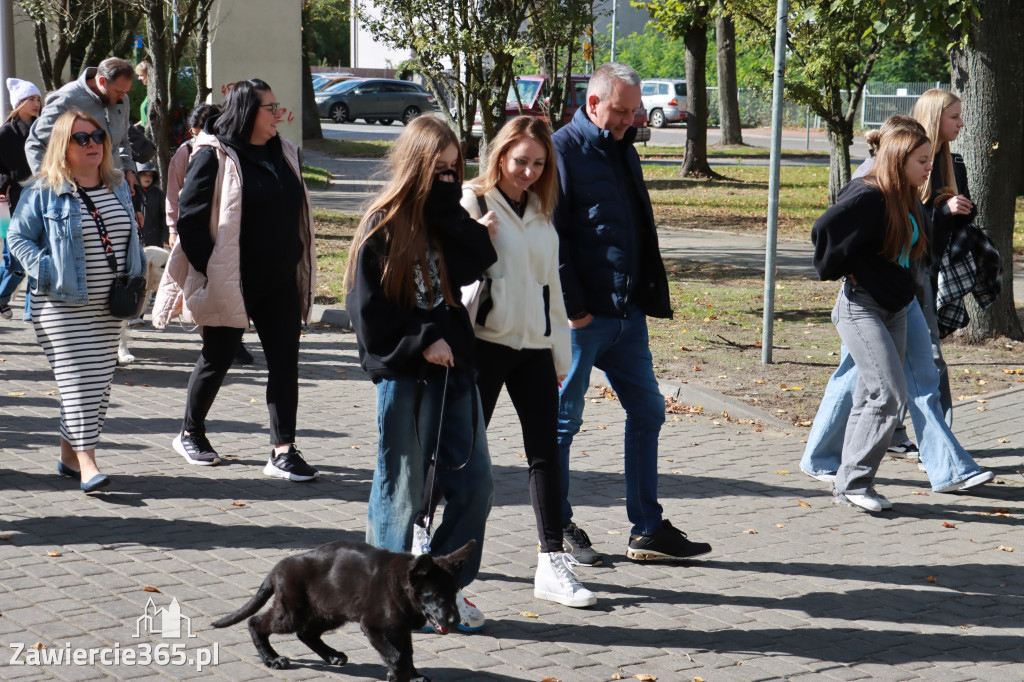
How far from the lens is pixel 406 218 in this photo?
4.07 m

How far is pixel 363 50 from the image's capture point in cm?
7400

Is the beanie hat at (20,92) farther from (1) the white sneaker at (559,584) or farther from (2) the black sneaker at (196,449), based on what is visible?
(1) the white sneaker at (559,584)

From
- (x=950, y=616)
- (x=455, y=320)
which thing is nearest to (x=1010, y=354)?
(x=950, y=616)

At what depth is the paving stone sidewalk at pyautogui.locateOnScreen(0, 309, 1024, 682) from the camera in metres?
4.29

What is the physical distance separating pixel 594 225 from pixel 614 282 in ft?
0.87

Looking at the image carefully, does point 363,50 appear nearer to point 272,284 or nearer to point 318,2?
point 318,2

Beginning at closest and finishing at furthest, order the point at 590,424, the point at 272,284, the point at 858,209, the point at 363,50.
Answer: the point at 858,209 < the point at 272,284 < the point at 590,424 < the point at 363,50

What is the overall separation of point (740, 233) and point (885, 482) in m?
12.1

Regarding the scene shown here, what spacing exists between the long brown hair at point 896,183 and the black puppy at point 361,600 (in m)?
3.19

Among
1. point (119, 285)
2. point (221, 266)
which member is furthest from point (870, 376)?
point (119, 285)

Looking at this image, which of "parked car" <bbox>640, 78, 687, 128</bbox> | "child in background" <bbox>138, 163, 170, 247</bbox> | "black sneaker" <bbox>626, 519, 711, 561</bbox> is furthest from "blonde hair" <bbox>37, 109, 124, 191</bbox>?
"parked car" <bbox>640, 78, 687, 128</bbox>

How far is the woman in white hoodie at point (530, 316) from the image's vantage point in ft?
14.7

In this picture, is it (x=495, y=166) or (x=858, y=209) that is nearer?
(x=495, y=166)

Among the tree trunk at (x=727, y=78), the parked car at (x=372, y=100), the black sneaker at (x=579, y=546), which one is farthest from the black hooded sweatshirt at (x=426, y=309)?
the parked car at (x=372, y=100)
